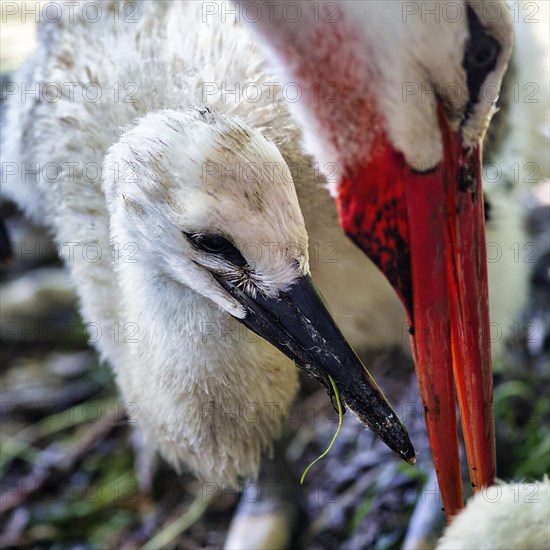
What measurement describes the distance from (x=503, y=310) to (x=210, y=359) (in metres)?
0.99

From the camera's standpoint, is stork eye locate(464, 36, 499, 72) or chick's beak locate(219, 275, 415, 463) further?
stork eye locate(464, 36, 499, 72)

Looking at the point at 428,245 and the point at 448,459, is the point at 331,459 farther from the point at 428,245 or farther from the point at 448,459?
the point at 428,245

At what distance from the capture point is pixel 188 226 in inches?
55.7

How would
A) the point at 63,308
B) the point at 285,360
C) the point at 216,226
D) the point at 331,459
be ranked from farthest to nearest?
1. the point at 63,308
2. the point at 331,459
3. the point at 285,360
4. the point at 216,226

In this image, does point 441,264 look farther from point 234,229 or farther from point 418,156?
point 234,229

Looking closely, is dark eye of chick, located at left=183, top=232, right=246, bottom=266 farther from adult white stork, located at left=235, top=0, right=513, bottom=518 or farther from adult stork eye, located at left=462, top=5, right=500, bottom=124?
adult stork eye, located at left=462, top=5, right=500, bottom=124

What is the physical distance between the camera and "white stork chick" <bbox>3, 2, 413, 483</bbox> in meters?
1.42

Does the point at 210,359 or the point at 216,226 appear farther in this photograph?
the point at 210,359

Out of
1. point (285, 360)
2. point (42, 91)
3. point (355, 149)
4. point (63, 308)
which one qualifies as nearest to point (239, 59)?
point (355, 149)

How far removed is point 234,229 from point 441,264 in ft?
1.78

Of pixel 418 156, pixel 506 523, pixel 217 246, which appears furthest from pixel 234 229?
pixel 506 523

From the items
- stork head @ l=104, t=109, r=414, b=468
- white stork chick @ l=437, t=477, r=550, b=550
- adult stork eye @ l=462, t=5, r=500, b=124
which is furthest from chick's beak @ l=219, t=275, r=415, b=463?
adult stork eye @ l=462, t=5, r=500, b=124

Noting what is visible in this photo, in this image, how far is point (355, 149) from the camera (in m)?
1.75

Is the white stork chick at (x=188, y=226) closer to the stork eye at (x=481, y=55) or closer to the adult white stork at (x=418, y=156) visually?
the adult white stork at (x=418, y=156)
